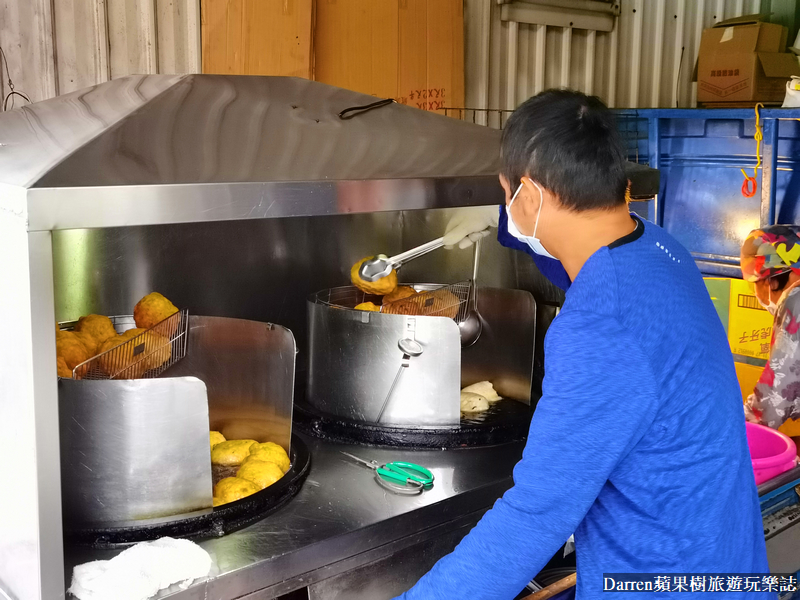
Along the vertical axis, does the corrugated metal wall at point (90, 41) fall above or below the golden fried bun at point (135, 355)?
above

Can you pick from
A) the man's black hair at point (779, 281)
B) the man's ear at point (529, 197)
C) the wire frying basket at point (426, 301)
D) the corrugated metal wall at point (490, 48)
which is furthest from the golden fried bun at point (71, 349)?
the man's black hair at point (779, 281)

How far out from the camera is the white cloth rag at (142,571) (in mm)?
1090

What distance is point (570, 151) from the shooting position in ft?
3.41

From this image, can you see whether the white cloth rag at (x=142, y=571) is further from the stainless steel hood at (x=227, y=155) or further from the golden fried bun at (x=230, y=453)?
the stainless steel hood at (x=227, y=155)

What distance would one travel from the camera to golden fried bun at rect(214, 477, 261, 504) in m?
1.39

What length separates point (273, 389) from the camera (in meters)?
1.58

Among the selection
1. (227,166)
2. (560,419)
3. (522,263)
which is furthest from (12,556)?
(522,263)

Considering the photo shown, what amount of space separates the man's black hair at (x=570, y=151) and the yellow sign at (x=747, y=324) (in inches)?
108

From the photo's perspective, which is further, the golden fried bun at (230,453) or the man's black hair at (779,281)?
the man's black hair at (779,281)

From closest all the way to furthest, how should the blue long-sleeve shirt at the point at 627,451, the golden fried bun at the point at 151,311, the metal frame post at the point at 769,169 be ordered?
the blue long-sleeve shirt at the point at 627,451 < the golden fried bun at the point at 151,311 < the metal frame post at the point at 769,169

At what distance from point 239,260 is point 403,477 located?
84 centimetres

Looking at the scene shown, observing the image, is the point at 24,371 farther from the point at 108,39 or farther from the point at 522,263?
the point at 108,39

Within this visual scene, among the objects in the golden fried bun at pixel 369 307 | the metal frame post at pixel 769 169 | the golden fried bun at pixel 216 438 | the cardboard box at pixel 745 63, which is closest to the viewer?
the golden fried bun at pixel 216 438

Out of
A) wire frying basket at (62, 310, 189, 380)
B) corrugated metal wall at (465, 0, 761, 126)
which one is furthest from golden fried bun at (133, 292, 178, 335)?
corrugated metal wall at (465, 0, 761, 126)
